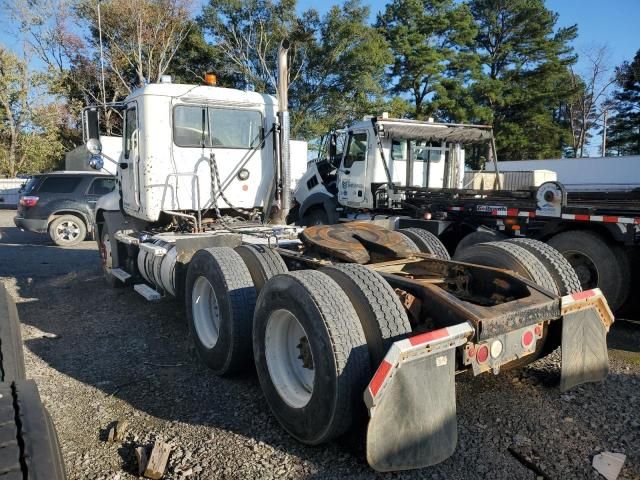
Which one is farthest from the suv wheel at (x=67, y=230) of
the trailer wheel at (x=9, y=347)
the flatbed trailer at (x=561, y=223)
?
the trailer wheel at (x=9, y=347)

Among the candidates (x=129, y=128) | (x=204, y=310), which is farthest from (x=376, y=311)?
(x=129, y=128)

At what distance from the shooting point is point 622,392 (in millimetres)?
3918

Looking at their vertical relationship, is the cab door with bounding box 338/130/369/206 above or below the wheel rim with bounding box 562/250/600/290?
above

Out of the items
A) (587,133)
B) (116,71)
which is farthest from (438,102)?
(587,133)

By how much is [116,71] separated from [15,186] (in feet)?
27.0


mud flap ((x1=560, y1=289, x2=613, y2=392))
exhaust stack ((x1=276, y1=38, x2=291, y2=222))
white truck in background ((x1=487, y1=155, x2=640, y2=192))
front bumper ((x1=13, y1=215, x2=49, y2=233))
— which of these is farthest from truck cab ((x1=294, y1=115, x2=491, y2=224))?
white truck in background ((x1=487, y1=155, x2=640, y2=192))

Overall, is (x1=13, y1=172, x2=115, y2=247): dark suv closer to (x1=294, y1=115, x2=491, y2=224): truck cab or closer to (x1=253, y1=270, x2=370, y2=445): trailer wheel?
(x1=294, y1=115, x2=491, y2=224): truck cab

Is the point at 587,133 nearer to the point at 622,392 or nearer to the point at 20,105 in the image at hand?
the point at 20,105

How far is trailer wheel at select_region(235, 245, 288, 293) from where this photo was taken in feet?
13.7

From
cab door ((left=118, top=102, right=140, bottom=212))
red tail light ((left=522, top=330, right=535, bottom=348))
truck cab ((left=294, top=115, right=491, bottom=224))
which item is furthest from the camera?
truck cab ((left=294, top=115, right=491, bottom=224))

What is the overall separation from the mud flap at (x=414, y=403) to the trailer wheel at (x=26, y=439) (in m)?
1.44

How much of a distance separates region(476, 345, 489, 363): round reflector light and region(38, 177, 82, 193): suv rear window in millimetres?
13350

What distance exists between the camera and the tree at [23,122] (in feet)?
89.4

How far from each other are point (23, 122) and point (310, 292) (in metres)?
30.8
